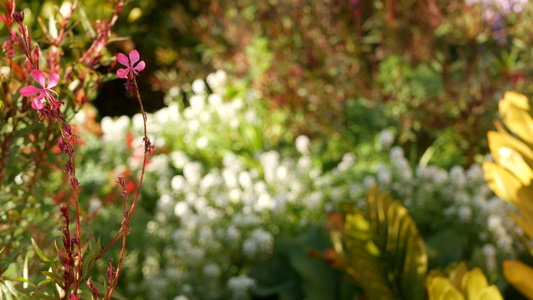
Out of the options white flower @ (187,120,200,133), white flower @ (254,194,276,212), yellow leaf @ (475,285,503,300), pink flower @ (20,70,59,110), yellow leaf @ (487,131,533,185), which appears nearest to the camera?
pink flower @ (20,70,59,110)

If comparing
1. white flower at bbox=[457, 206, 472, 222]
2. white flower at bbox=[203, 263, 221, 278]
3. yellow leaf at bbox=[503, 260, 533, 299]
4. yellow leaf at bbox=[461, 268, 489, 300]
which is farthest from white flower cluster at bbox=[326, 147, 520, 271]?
yellow leaf at bbox=[503, 260, 533, 299]

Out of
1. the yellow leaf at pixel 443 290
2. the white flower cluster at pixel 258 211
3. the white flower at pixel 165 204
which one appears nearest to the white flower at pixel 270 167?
the white flower cluster at pixel 258 211

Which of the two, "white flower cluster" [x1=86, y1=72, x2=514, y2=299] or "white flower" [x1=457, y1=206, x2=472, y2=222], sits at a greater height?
"white flower" [x1=457, y1=206, x2=472, y2=222]

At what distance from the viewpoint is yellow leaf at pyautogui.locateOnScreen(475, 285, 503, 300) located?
928 mm

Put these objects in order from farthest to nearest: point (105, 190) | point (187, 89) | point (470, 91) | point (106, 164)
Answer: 1. point (187, 89)
2. point (106, 164)
3. point (470, 91)
4. point (105, 190)

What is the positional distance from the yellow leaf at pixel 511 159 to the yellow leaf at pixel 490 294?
0.74ft

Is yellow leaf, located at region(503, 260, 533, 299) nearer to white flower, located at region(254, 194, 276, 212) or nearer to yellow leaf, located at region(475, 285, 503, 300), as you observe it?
yellow leaf, located at region(475, 285, 503, 300)

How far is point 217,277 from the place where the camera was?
92.6 inches

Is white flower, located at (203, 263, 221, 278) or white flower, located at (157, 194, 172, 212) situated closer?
white flower, located at (203, 263, 221, 278)

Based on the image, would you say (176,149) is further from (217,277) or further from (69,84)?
(69,84)

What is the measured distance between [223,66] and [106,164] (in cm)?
143

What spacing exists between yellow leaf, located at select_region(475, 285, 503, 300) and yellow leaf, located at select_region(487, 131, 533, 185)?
23cm

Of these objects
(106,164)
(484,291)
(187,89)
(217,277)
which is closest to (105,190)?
(106,164)

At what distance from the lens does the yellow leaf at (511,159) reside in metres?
0.79
